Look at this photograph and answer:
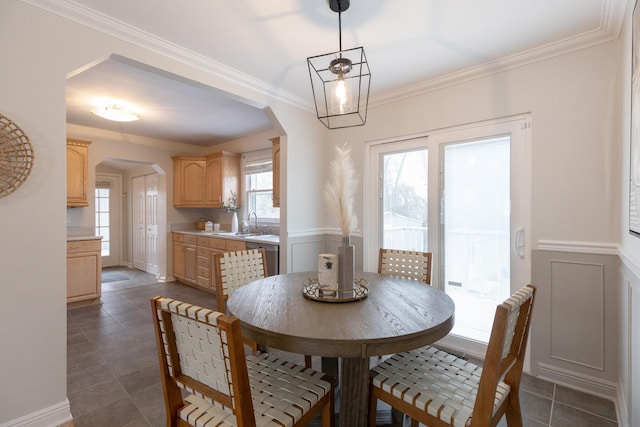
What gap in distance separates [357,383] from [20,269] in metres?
1.91

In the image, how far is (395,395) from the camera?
50.6 inches

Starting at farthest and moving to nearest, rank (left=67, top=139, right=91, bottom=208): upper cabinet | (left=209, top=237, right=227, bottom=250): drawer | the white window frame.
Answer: the white window frame < (left=209, top=237, right=227, bottom=250): drawer < (left=67, top=139, right=91, bottom=208): upper cabinet

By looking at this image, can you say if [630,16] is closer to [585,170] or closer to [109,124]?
[585,170]

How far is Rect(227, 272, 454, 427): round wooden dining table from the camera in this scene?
113 cm

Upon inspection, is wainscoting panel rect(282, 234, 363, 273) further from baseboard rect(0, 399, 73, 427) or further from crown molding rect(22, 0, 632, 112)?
baseboard rect(0, 399, 73, 427)

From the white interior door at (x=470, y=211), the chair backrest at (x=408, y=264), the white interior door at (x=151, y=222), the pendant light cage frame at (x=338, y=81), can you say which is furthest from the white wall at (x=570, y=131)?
the white interior door at (x=151, y=222)

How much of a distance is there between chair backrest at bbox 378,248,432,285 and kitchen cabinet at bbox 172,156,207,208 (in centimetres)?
382

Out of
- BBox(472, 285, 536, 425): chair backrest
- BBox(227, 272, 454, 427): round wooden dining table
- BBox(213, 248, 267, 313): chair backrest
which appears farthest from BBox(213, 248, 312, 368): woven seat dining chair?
BBox(472, 285, 536, 425): chair backrest

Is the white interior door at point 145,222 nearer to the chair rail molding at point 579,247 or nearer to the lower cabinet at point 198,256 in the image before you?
the lower cabinet at point 198,256

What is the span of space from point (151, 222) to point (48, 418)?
15.6 ft

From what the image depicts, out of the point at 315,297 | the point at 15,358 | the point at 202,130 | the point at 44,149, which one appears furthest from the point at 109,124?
the point at 315,297

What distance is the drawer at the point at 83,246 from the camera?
13.0ft

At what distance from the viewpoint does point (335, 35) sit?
212cm

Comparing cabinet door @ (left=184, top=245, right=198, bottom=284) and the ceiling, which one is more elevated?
the ceiling
